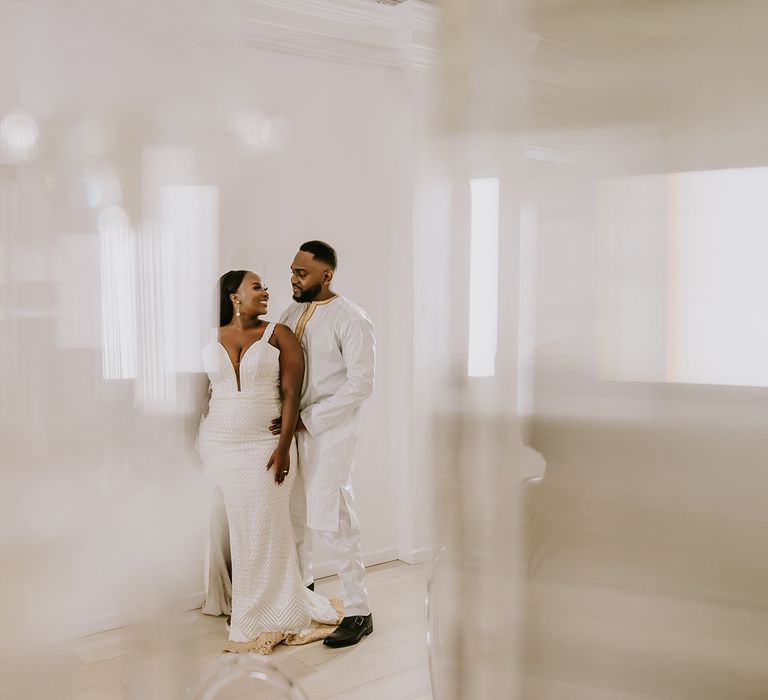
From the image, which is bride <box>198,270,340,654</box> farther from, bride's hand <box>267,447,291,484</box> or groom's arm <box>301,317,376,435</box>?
groom's arm <box>301,317,376,435</box>

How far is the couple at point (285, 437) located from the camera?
2.33 m

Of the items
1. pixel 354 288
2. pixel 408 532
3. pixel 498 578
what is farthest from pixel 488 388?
pixel 408 532

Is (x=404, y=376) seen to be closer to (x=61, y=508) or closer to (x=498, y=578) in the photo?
(x=61, y=508)

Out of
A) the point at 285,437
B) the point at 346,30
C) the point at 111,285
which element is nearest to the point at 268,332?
the point at 285,437

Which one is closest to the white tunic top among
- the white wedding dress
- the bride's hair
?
the white wedding dress

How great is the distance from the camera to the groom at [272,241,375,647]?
7.65 feet

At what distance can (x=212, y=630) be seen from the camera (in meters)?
2.50

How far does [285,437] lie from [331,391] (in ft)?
0.70

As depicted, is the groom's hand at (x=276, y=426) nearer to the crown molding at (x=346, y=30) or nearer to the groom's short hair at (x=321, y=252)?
the groom's short hair at (x=321, y=252)

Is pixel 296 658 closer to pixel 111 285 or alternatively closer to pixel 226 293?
pixel 226 293

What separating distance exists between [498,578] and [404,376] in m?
2.73

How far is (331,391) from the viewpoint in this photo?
2402mm

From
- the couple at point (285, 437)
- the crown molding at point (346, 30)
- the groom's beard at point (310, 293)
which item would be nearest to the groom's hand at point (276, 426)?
the couple at point (285, 437)

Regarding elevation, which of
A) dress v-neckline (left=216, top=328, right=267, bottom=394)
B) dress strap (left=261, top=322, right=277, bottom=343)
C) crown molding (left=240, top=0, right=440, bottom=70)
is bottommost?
dress v-neckline (left=216, top=328, right=267, bottom=394)
